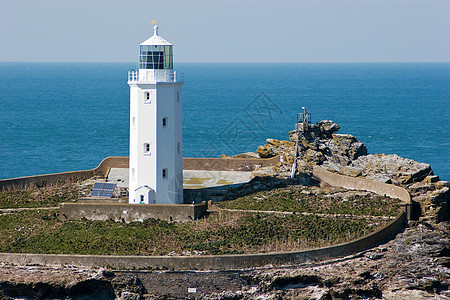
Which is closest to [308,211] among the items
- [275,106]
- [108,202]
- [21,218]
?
[108,202]

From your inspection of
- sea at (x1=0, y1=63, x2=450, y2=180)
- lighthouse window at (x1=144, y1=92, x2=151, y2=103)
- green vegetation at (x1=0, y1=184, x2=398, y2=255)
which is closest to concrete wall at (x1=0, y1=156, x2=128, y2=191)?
green vegetation at (x1=0, y1=184, x2=398, y2=255)

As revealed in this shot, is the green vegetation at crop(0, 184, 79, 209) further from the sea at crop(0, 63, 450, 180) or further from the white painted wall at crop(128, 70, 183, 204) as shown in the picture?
the sea at crop(0, 63, 450, 180)

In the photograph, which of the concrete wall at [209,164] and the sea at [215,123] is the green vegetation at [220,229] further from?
the sea at [215,123]

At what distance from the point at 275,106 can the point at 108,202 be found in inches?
3844

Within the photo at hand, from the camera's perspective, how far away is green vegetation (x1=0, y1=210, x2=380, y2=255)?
37.5m

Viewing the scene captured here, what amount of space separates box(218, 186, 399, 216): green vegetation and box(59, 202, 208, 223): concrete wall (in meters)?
2.64

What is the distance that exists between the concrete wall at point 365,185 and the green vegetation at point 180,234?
3.49 metres

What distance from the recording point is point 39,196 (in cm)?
4606

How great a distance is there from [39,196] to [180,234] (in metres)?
11.3

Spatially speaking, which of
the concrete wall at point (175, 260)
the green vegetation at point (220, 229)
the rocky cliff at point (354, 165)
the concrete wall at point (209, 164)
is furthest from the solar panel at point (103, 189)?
the rocky cliff at point (354, 165)

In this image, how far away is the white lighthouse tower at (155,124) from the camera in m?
41.4
